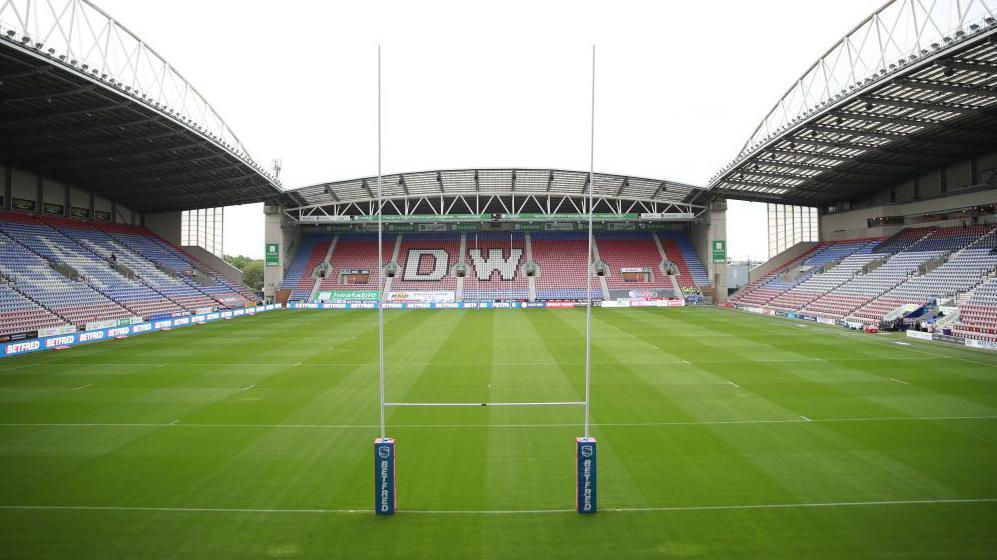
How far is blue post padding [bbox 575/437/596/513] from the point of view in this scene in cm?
768

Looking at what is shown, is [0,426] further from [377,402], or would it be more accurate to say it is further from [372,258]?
[372,258]

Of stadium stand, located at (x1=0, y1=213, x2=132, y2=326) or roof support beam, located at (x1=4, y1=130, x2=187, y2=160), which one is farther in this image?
roof support beam, located at (x1=4, y1=130, x2=187, y2=160)

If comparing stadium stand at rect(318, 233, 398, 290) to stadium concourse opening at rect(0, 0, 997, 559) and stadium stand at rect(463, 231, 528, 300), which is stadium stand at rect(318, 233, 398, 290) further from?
stadium stand at rect(463, 231, 528, 300)

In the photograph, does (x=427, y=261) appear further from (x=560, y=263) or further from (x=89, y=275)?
(x=89, y=275)

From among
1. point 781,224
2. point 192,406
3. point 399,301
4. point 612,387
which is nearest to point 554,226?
point 399,301

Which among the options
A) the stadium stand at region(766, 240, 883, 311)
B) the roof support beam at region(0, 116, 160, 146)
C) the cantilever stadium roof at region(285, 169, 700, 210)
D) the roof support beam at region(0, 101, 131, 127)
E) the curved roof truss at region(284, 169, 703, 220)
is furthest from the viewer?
the curved roof truss at region(284, 169, 703, 220)

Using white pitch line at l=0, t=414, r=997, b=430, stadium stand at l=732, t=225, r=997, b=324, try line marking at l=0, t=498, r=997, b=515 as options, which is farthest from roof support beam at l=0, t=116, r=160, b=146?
stadium stand at l=732, t=225, r=997, b=324

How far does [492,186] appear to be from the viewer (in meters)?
52.3

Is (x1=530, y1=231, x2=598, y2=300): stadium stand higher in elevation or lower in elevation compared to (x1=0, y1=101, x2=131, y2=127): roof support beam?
lower

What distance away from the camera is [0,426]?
1254cm

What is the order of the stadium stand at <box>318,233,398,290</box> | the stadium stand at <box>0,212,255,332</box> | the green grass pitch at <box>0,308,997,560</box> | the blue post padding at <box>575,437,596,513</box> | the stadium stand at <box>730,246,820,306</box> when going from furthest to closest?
1. the stadium stand at <box>318,233,398,290</box>
2. the stadium stand at <box>730,246,820,306</box>
3. the stadium stand at <box>0,212,255,332</box>
4. the blue post padding at <box>575,437,596,513</box>
5. the green grass pitch at <box>0,308,997,560</box>

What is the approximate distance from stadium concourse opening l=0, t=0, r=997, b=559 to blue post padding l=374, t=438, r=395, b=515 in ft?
0.16

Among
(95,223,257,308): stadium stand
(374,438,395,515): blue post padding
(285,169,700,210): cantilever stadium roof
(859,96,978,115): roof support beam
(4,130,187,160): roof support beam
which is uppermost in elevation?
(285,169,700,210): cantilever stadium roof

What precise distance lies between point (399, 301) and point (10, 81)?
34.8 metres
